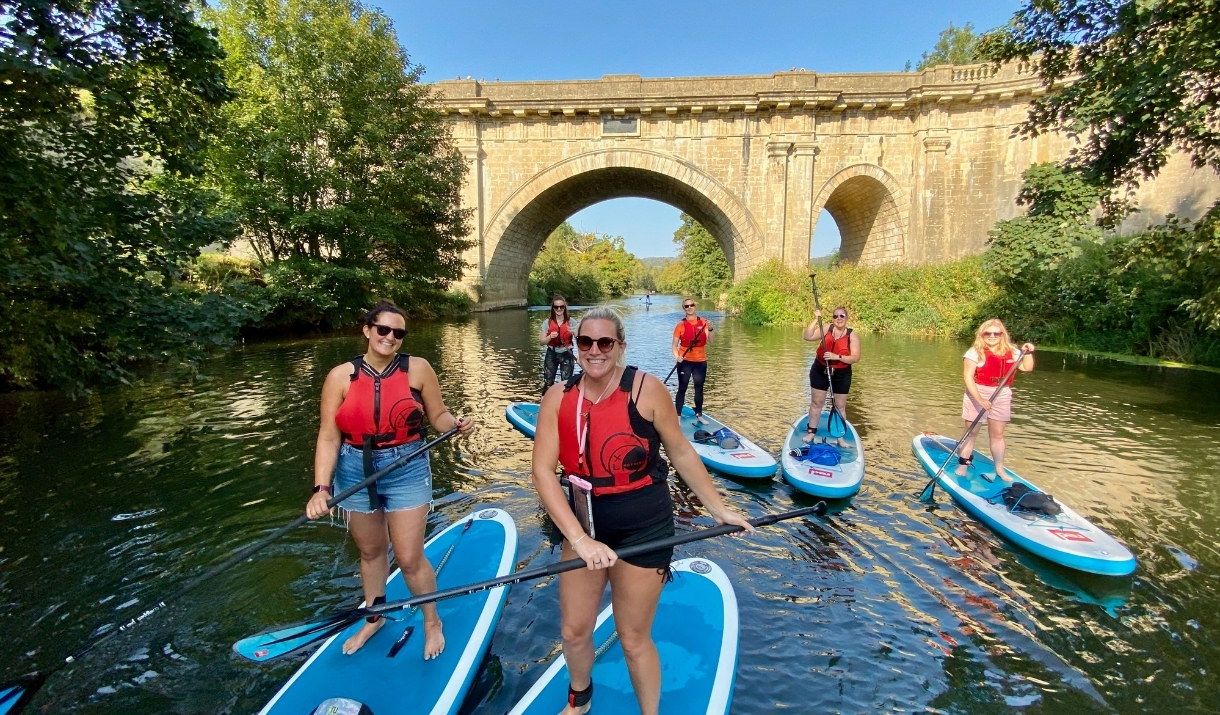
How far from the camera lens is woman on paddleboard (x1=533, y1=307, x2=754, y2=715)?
234 centimetres

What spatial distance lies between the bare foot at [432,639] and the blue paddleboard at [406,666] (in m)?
0.03

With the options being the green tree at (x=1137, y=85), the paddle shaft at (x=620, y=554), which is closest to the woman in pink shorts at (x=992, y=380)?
the green tree at (x=1137, y=85)

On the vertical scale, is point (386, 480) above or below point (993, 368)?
below

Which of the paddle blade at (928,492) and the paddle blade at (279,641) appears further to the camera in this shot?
the paddle blade at (928,492)

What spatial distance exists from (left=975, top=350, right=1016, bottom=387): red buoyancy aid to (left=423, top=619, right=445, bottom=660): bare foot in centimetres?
564

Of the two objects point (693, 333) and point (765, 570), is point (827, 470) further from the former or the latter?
point (693, 333)

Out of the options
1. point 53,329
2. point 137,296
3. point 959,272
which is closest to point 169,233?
point 137,296

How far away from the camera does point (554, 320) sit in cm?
866

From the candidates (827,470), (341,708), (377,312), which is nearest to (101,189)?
(377,312)

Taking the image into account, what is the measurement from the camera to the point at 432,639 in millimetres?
3221

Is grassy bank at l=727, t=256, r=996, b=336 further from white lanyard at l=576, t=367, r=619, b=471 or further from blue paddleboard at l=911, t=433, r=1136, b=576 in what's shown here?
white lanyard at l=576, t=367, r=619, b=471

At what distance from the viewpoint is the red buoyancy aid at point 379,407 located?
3.12 metres

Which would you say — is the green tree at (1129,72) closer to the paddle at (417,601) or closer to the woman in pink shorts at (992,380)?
the woman in pink shorts at (992,380)

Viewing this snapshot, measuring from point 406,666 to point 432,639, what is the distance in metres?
0.18
